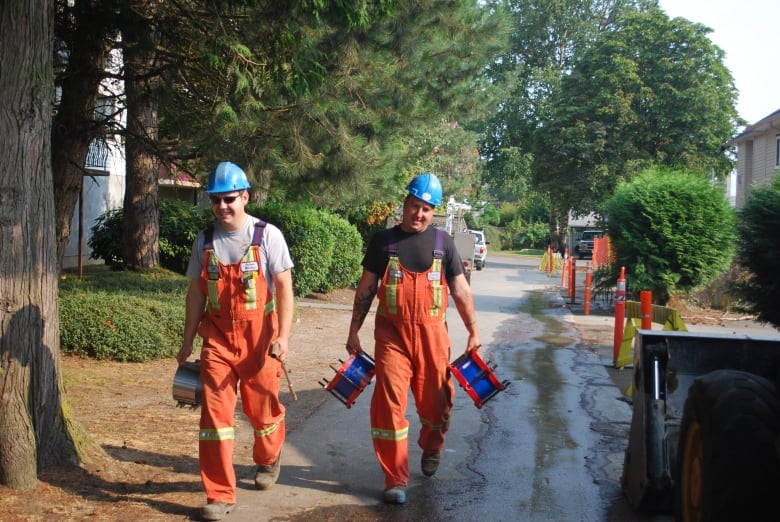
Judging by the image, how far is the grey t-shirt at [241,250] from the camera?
5.36m

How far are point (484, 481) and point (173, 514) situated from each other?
2.14 meters

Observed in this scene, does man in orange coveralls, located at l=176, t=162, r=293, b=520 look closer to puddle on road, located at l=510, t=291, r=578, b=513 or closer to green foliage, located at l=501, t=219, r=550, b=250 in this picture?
puddle on road, located at l=510, t=291, r=578, b=513

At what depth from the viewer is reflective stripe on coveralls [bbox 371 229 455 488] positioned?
5.62 meters

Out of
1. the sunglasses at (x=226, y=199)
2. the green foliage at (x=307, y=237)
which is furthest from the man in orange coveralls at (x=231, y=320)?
the green foliage at (x=307, y=237)

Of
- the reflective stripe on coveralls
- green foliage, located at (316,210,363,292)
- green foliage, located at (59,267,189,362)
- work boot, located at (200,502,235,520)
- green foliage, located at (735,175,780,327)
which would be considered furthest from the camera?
green foliage, located at (316,210,363,292)

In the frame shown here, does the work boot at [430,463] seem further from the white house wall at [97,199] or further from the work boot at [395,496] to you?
the white house wall at [97,199]

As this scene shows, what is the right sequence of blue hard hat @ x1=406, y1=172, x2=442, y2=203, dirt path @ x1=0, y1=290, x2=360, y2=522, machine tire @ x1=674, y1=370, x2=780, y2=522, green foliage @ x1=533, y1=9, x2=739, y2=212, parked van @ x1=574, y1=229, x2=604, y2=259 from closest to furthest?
machine tire @ x1=674, y1=370, x2=780, y2=522 → dirt path @ x1=0, y1=290, x2=360, y2=522 → blue hard hat @ x1=406, y1=172, x2=442, y2=203 → green foliage @ x1=533, y1=9, x2=739, y2=212 → parked van @ x1=574, y1=229, x2=604, y2=259

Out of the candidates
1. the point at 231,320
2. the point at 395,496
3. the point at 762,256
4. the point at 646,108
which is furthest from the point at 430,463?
the point at 646,108

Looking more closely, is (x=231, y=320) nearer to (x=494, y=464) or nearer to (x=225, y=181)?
(x=225, y=181)

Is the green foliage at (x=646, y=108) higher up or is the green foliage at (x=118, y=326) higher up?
the green foliage at (x=646, y=108)

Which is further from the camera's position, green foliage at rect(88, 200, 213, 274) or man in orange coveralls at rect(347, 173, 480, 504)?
green foliage at rect(88, 200, 213, 274)

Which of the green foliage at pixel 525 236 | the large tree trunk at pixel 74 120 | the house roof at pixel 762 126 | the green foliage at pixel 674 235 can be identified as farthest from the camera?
the green foliage at pixel 525 236

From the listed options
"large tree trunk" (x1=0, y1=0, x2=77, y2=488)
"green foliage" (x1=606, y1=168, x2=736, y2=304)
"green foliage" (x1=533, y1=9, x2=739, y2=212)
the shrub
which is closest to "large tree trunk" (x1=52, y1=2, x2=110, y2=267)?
"large tree trunk" (x1=0, y1=0, x2=77, y2=488)

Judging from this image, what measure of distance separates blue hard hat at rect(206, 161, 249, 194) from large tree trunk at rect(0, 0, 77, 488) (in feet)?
3.81
